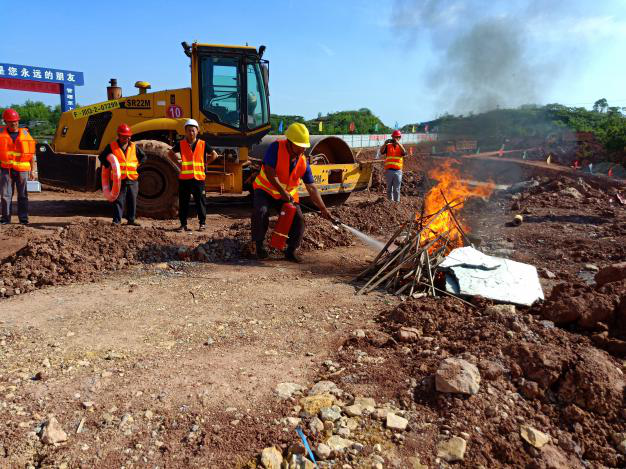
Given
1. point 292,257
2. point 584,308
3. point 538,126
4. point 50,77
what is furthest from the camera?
point 538,126

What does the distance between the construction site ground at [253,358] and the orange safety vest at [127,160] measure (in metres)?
1.78

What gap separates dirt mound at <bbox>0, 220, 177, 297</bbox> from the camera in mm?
5062

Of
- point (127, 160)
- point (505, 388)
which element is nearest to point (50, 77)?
point (127, 160)

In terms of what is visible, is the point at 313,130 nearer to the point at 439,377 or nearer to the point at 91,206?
the point at 91,206

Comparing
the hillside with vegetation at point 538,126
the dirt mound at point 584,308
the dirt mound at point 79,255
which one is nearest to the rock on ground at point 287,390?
the dirt mound at point 584,308

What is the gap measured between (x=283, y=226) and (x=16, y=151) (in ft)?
15.3

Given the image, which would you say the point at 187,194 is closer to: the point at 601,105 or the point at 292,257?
the point at 292,257

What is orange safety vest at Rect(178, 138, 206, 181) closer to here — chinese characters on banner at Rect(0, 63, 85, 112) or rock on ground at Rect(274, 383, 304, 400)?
rock on ground at Rect(274, 383, 304, 400)

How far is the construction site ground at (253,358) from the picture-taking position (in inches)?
103

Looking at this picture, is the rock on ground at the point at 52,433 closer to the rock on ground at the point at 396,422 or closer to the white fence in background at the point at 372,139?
the rock on ground at the point at 396,422

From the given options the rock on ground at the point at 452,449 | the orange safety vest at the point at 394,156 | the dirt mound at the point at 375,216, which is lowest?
the rock on ground at the point at 452,449

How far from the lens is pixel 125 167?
7594 millimetres

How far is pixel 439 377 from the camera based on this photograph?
9.71ft

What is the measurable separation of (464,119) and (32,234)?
513 inches
